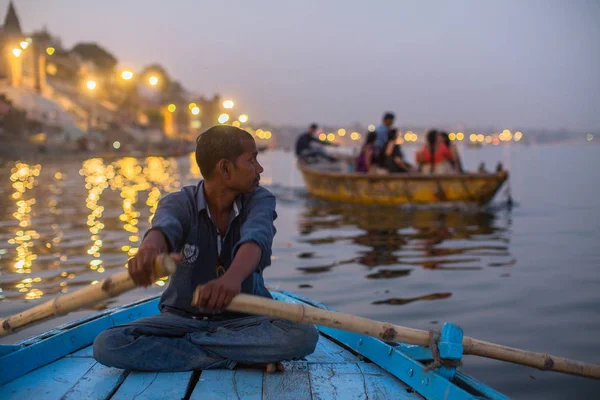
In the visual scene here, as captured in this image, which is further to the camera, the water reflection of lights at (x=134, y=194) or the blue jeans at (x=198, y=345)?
the water reflection of lights at (x=134, y=194)

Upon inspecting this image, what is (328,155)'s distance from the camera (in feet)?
61.0

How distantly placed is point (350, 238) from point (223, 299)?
7.71 m

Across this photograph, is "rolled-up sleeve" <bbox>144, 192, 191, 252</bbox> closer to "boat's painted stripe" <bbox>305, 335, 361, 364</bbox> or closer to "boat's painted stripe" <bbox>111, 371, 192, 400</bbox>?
"boat's painted stripe" <bbox>111, 371, 192, 400</bbox>

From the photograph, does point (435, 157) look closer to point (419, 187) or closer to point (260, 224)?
point (419, 187)

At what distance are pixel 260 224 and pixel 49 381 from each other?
1160mm

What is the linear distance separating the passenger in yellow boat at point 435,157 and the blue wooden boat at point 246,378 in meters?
10.8

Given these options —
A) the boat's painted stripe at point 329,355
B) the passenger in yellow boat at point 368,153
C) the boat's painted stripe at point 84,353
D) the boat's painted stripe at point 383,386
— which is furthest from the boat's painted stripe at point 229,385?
the passenger in yellow boat at point 368,153

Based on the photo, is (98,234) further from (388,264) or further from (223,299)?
(223,299)

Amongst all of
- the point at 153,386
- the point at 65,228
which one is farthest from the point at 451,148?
the point at 153,386

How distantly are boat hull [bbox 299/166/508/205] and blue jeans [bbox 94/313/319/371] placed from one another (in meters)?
10.5

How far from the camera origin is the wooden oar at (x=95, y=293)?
2.57 metres

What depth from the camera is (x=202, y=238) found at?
327 centimetres

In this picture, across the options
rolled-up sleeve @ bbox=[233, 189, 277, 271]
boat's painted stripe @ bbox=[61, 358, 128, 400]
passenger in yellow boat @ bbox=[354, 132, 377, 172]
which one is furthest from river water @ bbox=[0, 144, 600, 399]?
boat's painted stripe @ bbox=[61, 358, 128, 400]

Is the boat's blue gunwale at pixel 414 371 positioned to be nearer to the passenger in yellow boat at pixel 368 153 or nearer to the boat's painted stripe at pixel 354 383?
the boat's painted stripe at pixel 354 383
